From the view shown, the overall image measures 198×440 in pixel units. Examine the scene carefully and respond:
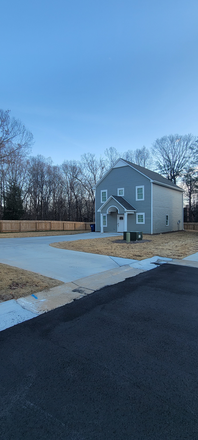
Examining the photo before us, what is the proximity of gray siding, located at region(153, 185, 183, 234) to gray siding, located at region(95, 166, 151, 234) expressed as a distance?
0.78 metres

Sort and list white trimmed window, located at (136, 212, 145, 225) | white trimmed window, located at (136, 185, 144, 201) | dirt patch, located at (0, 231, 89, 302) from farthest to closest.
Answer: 1. white trimmed window, located at (136, 185, 144, 201)
2. white trimmed window, located at (136, 212, 145, 225)
3. dirt patch, located at (0, 231, 89, 302)

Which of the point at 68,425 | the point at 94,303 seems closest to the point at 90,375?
the point at 68,425

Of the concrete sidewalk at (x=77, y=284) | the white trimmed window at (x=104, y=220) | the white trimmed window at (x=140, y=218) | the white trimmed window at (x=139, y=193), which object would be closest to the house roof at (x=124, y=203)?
the white trimmed window at (x=140, y=218)

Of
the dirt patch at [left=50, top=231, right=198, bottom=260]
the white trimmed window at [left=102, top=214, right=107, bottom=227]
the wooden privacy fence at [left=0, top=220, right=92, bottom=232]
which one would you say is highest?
the white trimmed window at [left=102, top=214, right=107, bottom=227]

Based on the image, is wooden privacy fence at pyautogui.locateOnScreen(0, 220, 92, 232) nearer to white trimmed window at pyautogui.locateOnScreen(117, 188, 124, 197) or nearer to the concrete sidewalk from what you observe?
white trimmed window at pyautogui.locateOnScreen(117, 188, 124, 197)

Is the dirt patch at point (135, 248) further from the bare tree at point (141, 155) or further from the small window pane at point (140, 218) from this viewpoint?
the bare tree at point (141, 155)

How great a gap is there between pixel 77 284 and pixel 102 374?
319 cm

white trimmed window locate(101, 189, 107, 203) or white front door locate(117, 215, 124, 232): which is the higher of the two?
white trimmed window locate(101, 189, 107, 203)

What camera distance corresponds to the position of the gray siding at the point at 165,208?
2219 centimetres

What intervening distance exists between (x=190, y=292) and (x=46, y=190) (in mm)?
40297

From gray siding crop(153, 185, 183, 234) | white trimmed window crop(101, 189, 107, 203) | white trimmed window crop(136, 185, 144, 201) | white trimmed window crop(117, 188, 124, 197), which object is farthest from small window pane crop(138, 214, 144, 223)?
white trimmed window crop(101, 189, 107, 203)

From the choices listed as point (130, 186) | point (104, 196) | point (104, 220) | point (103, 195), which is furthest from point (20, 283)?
point (103, 195)

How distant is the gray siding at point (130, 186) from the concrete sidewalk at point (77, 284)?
43.4 ft

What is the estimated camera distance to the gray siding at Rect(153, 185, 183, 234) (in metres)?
22.2
